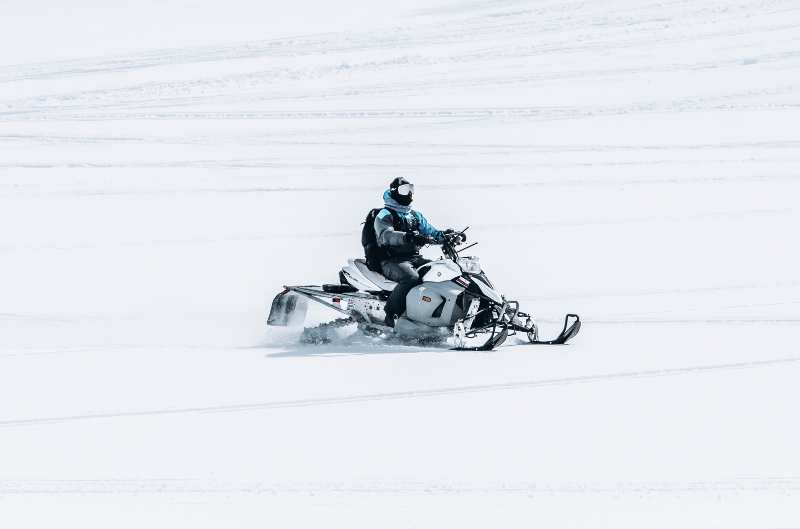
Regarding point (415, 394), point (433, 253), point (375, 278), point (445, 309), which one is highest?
point (433, 253)

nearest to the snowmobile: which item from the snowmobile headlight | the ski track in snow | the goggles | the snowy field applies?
the snowmobile headlight

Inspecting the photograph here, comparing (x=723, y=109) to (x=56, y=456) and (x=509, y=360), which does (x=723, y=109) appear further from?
(x=56, y=456)

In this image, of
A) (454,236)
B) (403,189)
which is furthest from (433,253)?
(454,236)

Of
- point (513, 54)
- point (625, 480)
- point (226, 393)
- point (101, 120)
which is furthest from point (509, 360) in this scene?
point (513, 54)

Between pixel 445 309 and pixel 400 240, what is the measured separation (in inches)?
26.1

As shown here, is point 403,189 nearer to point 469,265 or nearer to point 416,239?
point 416,239

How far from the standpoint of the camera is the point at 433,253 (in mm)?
15141

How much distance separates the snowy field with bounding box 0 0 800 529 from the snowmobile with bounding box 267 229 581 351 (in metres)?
0.17

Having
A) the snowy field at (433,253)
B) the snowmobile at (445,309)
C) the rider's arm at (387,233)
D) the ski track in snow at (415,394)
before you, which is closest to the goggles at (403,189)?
the rider's arm at (387,233)

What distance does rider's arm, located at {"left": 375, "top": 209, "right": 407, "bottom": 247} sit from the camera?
34.3 feet

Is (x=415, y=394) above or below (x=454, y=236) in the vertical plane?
below

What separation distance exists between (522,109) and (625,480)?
65.9ft

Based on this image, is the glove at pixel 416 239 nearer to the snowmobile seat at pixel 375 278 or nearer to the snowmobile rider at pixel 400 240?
the snowmobile rider at pixel 400 240

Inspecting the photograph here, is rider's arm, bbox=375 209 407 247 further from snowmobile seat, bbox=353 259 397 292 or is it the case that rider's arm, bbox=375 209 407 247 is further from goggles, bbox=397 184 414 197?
snowmobile seat, bbox=353 259 397 292
